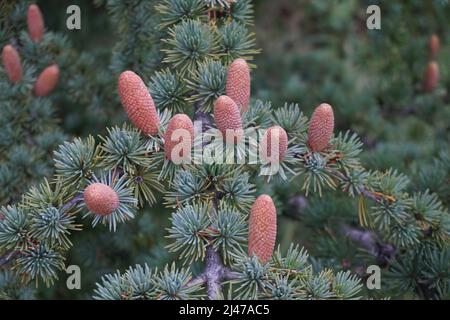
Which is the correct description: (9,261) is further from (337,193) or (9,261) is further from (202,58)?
(337,193)

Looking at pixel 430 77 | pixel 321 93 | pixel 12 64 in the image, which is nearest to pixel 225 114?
pixel 12 64

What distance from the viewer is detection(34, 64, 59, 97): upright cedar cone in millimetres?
1347

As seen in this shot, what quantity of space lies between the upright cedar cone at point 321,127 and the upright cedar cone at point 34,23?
28.0 inches

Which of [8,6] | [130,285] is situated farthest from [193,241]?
[8,6]

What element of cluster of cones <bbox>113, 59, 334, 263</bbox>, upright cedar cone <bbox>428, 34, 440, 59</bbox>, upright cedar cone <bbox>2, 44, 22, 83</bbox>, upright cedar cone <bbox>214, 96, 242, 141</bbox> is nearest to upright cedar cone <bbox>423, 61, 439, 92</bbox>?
upright cedar cone <bbox>428, 34, 440, 59</bbox>

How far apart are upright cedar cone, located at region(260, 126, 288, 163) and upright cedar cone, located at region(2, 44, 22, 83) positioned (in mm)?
622

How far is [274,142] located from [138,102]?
0.21 metres

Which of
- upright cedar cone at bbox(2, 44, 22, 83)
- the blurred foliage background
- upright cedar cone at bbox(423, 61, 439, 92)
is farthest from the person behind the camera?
upright cedar cone at bbox(423, 61, 439, 92)

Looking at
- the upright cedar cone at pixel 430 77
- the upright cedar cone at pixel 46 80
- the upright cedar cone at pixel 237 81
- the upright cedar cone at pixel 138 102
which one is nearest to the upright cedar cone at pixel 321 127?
the upright cedar cone at pixel 237 81

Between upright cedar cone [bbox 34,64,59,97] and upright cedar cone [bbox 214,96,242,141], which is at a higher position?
upright cedar cone [bbox 34,64,59,97]

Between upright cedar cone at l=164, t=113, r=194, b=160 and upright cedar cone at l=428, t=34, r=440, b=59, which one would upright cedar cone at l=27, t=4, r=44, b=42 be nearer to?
upright cedar cone at l=164, t=113, r=194, b=160

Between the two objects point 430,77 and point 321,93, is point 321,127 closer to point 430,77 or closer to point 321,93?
point 430,77

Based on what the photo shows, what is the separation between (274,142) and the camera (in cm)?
92

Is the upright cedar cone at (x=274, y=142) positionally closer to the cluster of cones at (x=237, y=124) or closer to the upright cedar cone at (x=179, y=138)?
the cluster of cones at (x=237, y=124)
